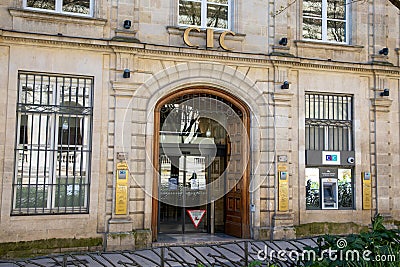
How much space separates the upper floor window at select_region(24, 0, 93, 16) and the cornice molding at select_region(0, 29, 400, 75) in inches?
33.7

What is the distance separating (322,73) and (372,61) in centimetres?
163

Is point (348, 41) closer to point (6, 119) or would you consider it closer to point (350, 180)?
point (350, 180)

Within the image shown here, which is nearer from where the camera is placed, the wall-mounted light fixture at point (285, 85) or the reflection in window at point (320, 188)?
the wall-mounted light fixture at point (285, 85)

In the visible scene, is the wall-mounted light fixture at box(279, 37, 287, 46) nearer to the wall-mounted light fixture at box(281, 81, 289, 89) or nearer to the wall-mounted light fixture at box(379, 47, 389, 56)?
the wall-mounted light fixture at box(281, 81, 289, 89)

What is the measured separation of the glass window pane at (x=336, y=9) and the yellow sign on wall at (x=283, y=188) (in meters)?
4.63

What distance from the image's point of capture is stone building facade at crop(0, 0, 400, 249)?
10.0 meters

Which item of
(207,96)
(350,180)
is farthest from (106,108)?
(350,180)

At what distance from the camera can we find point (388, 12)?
12945 mm

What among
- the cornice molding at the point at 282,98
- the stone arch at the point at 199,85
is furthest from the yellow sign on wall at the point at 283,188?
the cornice molding at the point at 282,98

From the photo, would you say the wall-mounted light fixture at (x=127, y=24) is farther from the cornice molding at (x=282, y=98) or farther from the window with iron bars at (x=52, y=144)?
the cornice molding at (x=282, y=98)

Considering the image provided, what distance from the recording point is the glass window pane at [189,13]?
451 inches

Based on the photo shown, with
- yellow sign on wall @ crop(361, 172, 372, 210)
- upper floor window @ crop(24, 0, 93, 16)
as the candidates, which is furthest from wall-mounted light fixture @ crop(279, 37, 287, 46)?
upper floor window @ crop(24, 0, 93, 16)

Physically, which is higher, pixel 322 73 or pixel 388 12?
pixel 388 12

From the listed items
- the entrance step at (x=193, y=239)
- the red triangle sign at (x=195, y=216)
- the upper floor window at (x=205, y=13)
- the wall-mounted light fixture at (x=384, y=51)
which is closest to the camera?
the entrance step at (x=193, y=239)
